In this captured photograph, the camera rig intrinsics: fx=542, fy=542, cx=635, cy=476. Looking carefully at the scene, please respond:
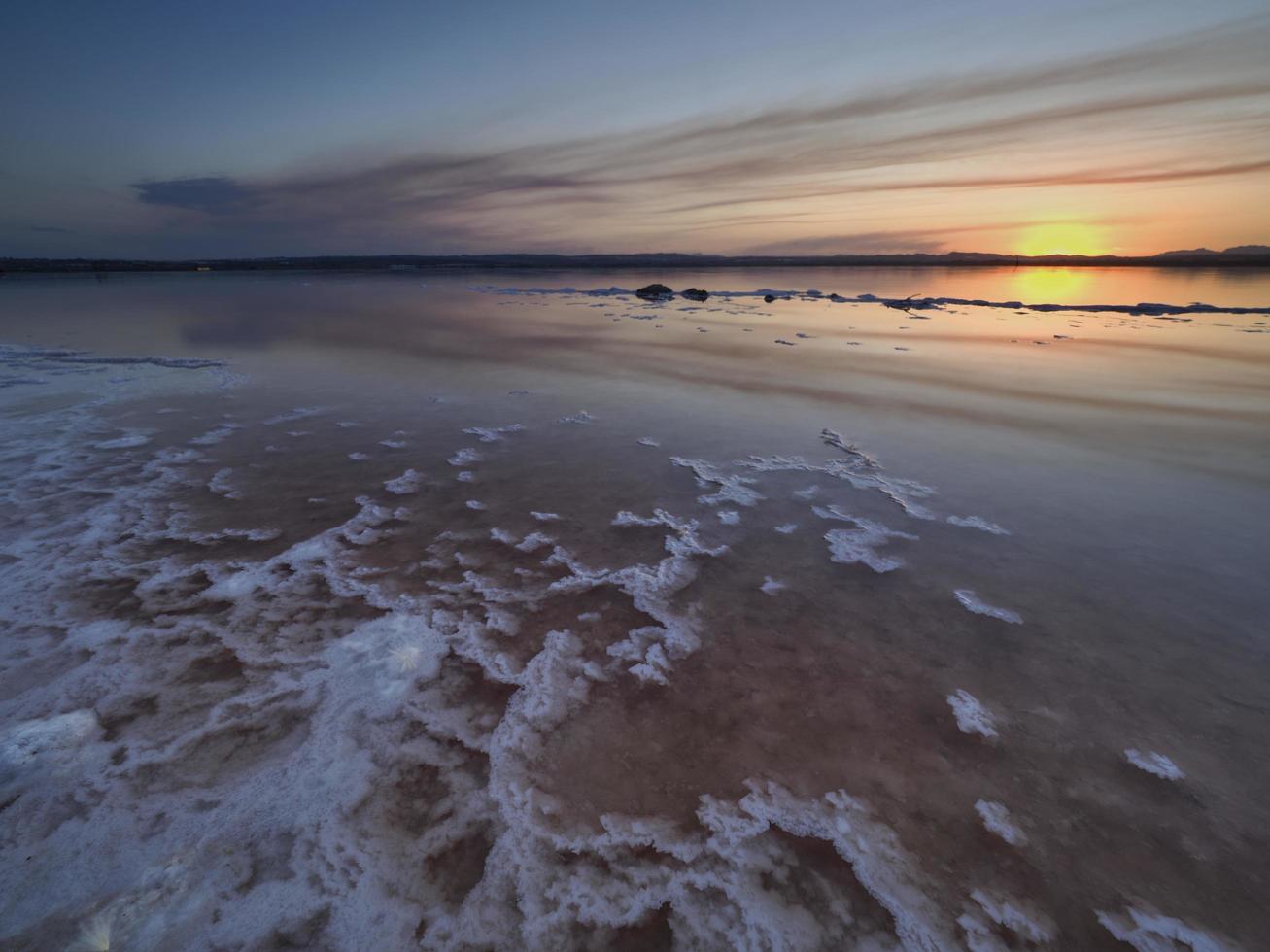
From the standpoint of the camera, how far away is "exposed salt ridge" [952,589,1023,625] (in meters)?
3.96

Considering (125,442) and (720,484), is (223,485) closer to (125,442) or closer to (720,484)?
(125,442)

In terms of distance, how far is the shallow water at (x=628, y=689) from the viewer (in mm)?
2193

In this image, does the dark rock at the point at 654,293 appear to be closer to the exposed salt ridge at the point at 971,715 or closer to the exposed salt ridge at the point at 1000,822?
the exposed salt ridge at the point at 971,715

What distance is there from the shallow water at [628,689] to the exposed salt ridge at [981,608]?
3 centimetres

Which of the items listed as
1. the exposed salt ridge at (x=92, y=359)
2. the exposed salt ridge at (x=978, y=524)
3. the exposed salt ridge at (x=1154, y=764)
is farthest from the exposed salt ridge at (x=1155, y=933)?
the exposed salt ridge at (x=92, y=359)

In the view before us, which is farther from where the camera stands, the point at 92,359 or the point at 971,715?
the point at 92,359

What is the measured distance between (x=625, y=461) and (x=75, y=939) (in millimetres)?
5602

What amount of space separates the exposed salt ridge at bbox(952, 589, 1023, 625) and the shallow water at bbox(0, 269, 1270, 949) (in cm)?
3

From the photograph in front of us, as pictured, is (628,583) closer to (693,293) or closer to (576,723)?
(576,723)

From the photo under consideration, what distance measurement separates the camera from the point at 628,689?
3250 millimetres

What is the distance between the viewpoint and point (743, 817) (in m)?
2.52

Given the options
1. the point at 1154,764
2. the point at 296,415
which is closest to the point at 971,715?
the point at 1154,764

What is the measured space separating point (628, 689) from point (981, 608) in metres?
2.78

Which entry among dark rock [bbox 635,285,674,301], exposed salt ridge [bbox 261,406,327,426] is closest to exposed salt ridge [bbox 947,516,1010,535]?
exposed salt ridge [bbox 261,406,327,426]
